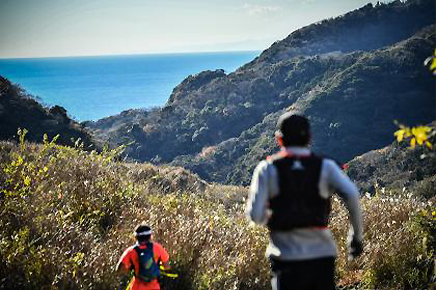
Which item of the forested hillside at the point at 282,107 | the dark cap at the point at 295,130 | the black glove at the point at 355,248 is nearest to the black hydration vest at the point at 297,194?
the dark cap at the point at 295,130

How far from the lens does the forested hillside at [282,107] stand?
7600 cm

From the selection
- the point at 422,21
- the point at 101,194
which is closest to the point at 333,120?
the point at 422,21

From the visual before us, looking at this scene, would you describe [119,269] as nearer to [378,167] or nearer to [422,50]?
[378,167]

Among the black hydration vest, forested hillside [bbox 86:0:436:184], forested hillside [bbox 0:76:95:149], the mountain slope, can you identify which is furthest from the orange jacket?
forested hillside [bbox 86:0:436:184]

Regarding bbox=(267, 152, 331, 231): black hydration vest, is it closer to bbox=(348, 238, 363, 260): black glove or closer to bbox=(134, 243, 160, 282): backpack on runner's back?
bbox=(348, 238, 363, 260): black glove

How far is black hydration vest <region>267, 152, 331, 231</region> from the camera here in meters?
2.88

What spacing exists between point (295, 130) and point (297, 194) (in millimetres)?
443

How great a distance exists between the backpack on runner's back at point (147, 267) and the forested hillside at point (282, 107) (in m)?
63.3

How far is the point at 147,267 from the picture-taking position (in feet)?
12.8

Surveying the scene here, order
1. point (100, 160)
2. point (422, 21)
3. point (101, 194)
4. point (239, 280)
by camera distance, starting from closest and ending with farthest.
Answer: point (239, 280) < point (101, 194) < point (100, 160) < point (422, 21)

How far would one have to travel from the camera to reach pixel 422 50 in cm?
9038

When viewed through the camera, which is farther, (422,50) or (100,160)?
(422,50)

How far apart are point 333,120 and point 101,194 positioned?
75286mm

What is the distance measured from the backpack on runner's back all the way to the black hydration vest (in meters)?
1.49
